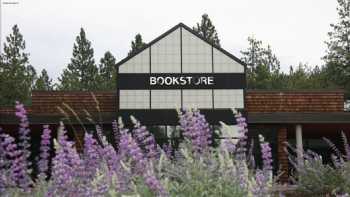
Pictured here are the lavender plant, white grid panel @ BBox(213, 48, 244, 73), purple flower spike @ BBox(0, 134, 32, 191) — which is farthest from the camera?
white grid panel @ BBox(213, 48, 244, 73)

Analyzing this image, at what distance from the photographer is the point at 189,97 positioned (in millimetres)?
27406

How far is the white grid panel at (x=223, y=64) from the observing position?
2750 cm

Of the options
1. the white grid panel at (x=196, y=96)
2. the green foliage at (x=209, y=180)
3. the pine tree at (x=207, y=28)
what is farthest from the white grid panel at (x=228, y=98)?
the pine tree at (x=207, y=28)

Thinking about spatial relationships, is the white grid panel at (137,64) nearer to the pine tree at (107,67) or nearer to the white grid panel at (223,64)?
the white grid panel at (223,64)

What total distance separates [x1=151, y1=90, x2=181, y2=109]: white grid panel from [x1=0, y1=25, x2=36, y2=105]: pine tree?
24903 millimetres

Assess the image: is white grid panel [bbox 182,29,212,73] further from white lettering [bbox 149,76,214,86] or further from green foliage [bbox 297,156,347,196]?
green foliage [bbox 297,156,347,196]

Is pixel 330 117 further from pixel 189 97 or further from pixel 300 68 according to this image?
pixel 300 68

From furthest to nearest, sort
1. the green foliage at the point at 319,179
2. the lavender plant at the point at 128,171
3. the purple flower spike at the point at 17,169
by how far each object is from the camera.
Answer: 1. the green foliage at the point at 319,179
2. the purple flower spike at the point at 17,169
3. the lavender plant at the point at 128,171

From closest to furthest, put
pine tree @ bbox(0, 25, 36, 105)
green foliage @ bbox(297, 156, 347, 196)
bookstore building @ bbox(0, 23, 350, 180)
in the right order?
green foliage @ bbox(297, 156, 347, 196) → bookstore building @ bbox(0, 23, 350, 180) → pine tree @ bbox(0, 25, 36, 105)

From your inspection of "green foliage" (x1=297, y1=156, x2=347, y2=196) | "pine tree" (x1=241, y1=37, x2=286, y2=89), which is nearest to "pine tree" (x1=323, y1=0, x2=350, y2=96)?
"pine tree" (x1=241, y1=37, x2=286, y2=89)

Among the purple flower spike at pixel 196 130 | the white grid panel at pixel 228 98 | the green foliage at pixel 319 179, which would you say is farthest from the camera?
the white grid panel at pixel 228 98

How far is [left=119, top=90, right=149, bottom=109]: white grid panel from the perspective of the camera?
2698 cm

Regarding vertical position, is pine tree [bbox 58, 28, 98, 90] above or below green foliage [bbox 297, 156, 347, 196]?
above

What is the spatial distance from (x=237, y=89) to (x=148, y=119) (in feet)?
14.0
